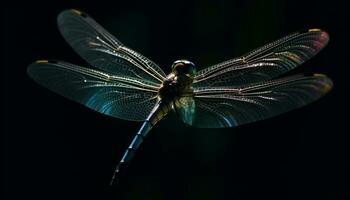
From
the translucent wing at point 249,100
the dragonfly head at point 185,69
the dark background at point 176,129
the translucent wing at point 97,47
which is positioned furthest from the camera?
the dark background at point 176,129

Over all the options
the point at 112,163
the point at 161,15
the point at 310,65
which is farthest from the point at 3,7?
the point at 310,65

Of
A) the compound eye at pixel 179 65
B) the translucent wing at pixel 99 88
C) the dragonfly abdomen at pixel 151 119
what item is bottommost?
the dragonfly abdomen at pixel 151 119

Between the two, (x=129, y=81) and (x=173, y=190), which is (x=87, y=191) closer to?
(x=173, y=190)

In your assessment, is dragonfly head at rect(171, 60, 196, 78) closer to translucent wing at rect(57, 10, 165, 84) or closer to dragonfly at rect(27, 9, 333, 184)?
dragonfly at rect(27, 9, 333, 184)

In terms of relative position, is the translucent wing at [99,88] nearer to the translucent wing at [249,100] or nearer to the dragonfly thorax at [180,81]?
the dragonfly thorax at [180,81]

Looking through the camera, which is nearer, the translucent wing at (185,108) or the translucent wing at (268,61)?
the translucent wing at (268,61)

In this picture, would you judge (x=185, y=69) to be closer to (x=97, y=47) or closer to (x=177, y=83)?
(x=177, y=83)

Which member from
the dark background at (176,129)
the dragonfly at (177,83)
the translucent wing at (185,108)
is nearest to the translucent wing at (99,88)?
the dragonfly at (177,83)

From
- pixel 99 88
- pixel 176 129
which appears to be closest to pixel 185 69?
pixel 99 88
